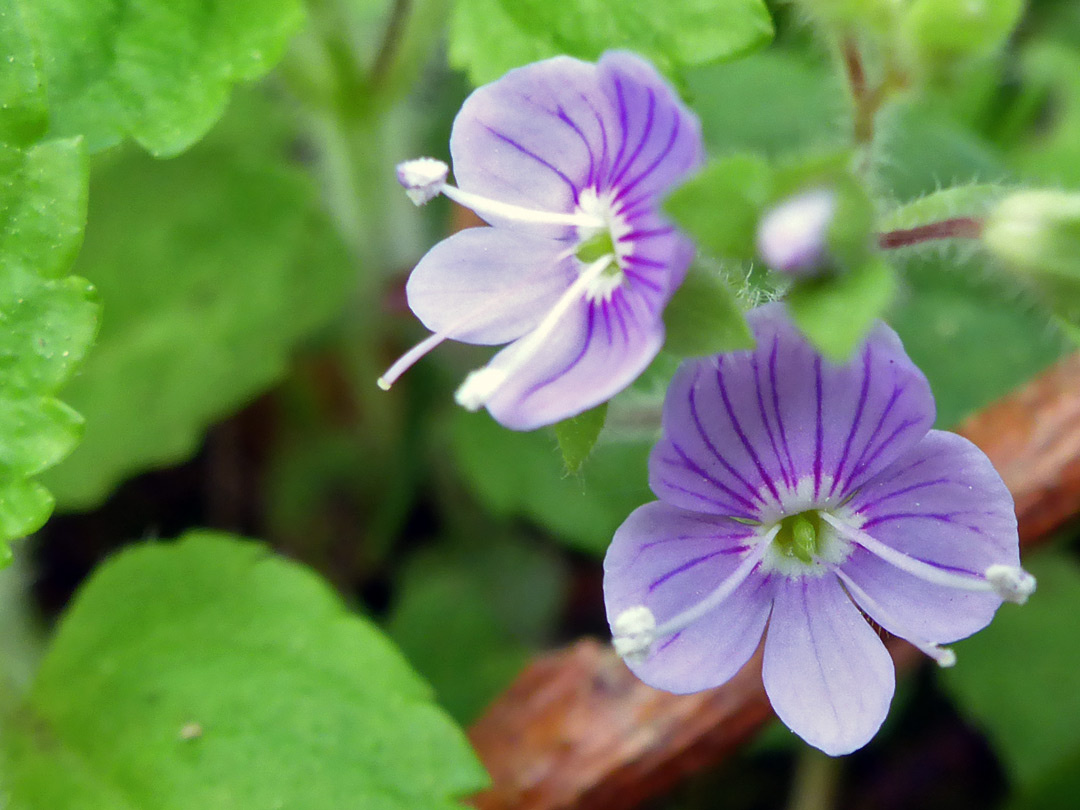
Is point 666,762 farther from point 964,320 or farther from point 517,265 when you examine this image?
point 964,320

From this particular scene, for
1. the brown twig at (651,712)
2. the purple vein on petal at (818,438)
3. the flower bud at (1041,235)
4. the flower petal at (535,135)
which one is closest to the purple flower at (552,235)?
the flower petal at (535,135)

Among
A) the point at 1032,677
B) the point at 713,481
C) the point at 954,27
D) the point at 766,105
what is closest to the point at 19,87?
the point at 713,481

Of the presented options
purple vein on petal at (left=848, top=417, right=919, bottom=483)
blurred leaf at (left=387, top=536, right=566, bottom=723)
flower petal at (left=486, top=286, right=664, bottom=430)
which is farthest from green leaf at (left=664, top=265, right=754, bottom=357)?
blurred leaf at (left=387, top=536, right=566, bottom=723)

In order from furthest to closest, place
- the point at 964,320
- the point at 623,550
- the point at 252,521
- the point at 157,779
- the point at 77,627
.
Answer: the point at 252,521 → the point at 964,320 → the point at 77,627 → the point at 157,779 → the point at 623,550

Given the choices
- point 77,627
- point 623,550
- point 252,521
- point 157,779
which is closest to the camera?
point 623,550

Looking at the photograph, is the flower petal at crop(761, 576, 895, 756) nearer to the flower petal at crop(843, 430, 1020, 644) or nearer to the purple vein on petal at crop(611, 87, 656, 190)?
the flower petal at crop(843, 430, 1020, 644)

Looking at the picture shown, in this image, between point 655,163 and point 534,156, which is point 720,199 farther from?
point 534,156

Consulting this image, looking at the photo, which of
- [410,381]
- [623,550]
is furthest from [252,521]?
[623,550]
